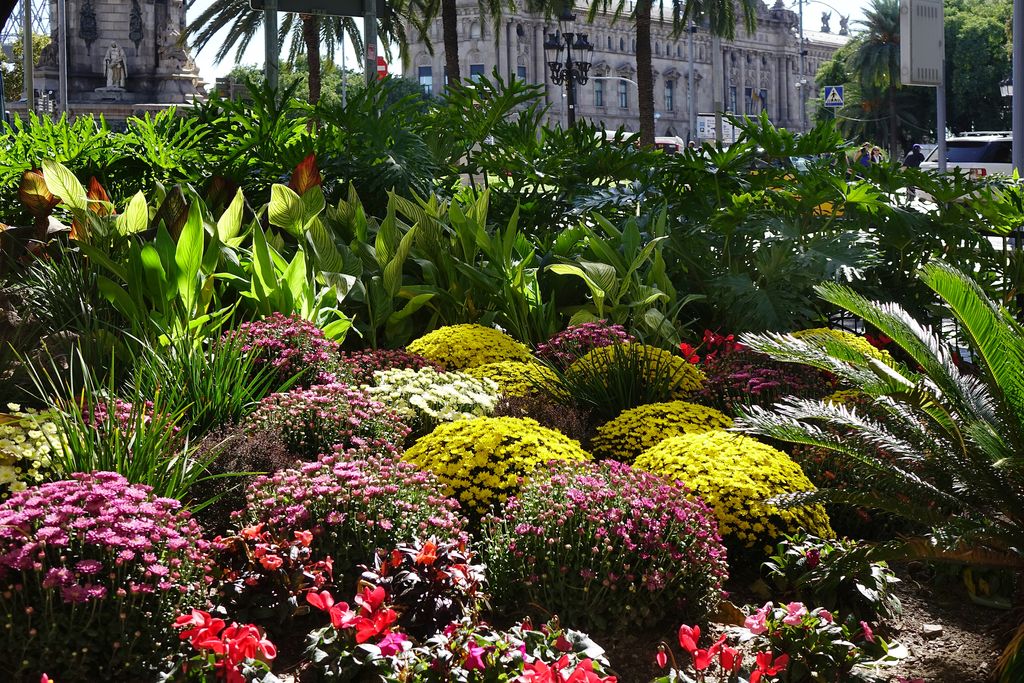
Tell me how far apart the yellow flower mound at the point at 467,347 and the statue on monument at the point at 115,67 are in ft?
154

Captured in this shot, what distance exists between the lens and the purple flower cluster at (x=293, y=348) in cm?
553

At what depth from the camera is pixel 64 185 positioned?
738 cm

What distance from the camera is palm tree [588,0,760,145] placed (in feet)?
86.1

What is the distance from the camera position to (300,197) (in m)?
7.81

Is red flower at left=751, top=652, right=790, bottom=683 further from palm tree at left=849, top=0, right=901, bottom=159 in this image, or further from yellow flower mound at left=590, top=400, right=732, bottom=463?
palm tree at left=849, top=0, right=901, bottom=159

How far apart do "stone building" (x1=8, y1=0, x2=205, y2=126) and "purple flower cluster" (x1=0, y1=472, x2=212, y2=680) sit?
48.3 metres

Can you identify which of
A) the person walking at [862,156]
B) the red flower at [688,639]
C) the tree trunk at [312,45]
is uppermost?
the tree trunk at [312,45]

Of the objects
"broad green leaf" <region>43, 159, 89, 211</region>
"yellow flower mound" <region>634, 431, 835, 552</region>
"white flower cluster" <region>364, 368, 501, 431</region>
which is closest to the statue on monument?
"broad green leaf" <region>43, 159, 89, 211</region>

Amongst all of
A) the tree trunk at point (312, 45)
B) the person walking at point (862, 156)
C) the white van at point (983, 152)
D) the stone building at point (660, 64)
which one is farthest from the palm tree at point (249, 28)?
the stone building at point (660, 64)

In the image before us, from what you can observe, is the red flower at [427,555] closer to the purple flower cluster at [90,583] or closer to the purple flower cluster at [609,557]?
the purple flower cluster at [609,557]

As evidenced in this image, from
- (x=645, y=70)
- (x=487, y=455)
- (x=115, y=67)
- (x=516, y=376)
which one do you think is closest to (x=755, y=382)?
(x=516, y=376)

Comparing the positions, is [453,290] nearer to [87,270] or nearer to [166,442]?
[87,270]

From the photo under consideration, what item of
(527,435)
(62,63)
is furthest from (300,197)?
(62,63)

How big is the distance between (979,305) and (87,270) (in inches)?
190
